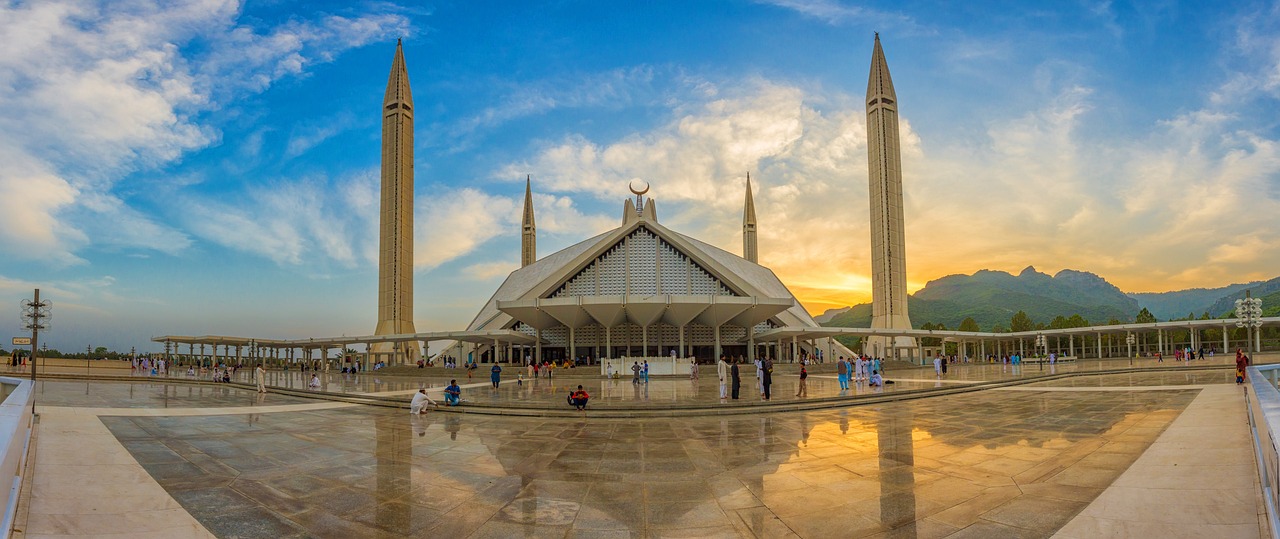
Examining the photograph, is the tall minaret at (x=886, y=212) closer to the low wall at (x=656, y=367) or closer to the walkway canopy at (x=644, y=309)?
the walkway canopy at (x=644, y=309)

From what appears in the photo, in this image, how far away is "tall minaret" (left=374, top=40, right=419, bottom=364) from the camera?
49.3 m

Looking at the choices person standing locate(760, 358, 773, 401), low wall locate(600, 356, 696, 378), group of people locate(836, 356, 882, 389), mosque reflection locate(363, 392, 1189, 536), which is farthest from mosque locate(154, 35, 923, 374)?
mosque reflection locate(363, 392, 1189, 536)

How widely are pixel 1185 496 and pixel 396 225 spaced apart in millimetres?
51789

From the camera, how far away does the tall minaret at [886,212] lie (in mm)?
48781

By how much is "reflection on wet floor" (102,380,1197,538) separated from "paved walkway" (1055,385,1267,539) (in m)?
0.22

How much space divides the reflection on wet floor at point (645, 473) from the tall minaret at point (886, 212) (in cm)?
4024

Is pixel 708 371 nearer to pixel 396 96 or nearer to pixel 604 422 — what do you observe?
pixel 604 422

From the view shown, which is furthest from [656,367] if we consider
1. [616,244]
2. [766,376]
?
[616,244]

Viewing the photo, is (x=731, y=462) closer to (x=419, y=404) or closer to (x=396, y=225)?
(x=419, y=404)

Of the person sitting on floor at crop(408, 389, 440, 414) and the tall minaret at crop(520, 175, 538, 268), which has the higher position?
the tall minaret at crop(520, 175, 538, 268)

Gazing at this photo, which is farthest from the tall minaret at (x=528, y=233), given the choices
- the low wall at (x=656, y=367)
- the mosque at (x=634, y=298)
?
the low wall at (x=656, y=367)

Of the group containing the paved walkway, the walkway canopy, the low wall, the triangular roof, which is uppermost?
the triangular roof

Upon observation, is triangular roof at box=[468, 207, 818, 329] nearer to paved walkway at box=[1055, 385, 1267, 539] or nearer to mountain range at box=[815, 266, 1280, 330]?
paved walkway at box=[1055, 385, 1267, 539]

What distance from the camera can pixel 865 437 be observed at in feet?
26.3
